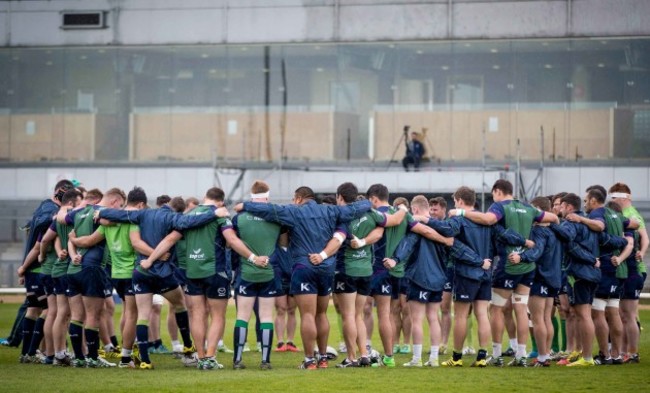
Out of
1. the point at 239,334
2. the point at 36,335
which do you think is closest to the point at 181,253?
the point at 239,334

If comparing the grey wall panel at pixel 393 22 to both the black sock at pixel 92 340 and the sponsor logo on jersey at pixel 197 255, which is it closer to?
the black sock at pixel 92 340

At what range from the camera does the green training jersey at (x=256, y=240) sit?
53.6 feet

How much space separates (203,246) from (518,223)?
13.4 feet

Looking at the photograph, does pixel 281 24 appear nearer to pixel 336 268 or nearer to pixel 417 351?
pixel 336 268

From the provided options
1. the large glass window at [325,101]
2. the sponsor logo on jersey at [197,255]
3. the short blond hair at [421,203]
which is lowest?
the sponsor logo on jersey at [197,255]

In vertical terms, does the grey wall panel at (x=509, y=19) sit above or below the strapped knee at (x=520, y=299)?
above

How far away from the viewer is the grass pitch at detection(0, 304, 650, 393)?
14.4m

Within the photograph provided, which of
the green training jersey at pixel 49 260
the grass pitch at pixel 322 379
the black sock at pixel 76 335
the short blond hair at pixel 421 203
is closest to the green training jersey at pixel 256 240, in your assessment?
the grass pitch at pixel 322 379

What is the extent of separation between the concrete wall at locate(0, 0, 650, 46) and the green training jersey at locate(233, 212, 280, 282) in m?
25.4

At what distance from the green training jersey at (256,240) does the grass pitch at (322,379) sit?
1196mm

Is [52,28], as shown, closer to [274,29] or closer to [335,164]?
[274,29]

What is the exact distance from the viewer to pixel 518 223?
56.1ft

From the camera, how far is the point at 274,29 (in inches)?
1651

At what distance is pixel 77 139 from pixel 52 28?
3784mm
